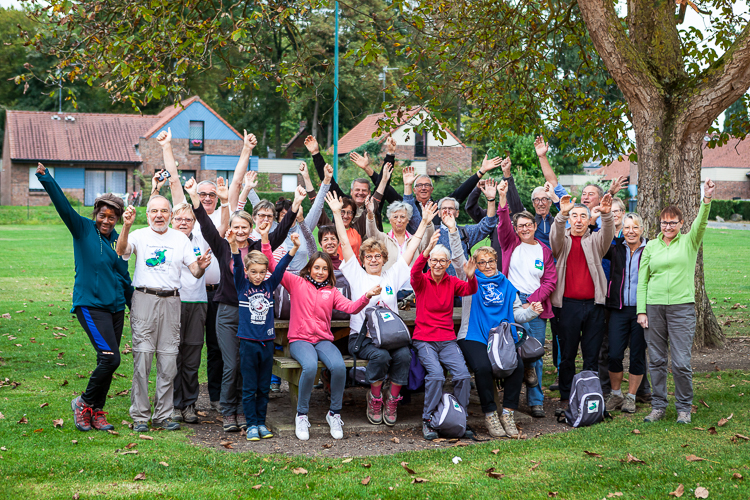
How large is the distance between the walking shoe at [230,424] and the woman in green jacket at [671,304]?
3.68 metres

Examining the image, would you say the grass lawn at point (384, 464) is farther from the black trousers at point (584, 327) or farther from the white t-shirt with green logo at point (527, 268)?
the white t-shirt with green logo at point (527, 268)

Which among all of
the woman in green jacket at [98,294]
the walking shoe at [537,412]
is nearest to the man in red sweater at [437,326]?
the walking shoe at [537,412]

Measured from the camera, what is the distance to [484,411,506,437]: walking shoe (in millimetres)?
6164

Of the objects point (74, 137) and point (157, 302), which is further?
point (74, 137)

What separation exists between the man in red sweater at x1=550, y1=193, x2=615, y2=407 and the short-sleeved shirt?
11.6 ft

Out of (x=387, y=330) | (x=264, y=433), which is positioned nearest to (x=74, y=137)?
(x=264, y=433)

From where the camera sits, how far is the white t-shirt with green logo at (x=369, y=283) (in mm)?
6449

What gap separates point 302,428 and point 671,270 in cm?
357

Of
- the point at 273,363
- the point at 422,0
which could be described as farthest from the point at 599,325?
the point at 422,0

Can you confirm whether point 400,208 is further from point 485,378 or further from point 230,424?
point 230,424

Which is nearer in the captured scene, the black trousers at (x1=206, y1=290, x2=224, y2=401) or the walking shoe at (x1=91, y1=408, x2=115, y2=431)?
the walking shoe at (x1=91, y1=408, x2=115, y2=431)

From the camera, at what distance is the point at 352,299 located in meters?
6.48

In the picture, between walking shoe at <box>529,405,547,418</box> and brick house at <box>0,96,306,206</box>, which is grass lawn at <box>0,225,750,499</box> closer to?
walking shoe at <box>529,405,547,418</box>

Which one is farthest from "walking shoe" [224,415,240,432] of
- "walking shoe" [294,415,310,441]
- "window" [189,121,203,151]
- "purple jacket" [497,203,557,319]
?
"window" [189,121,203,151]
